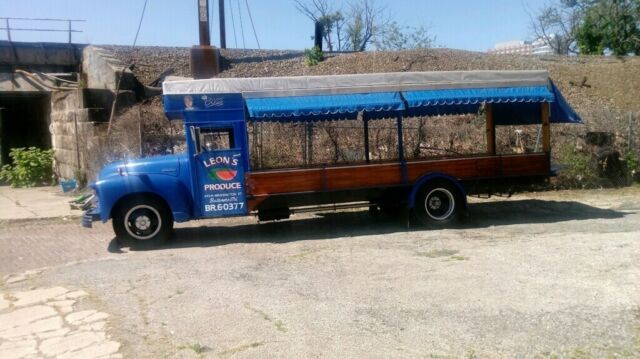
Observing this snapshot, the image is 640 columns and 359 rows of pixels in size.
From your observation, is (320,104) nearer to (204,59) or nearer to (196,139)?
(196,139)

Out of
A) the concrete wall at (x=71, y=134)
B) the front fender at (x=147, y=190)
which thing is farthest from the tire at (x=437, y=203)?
the concrete wall at (x=71, y=134)

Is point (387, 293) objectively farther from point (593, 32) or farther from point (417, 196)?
point (593, 32)

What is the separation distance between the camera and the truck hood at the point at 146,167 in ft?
32.3

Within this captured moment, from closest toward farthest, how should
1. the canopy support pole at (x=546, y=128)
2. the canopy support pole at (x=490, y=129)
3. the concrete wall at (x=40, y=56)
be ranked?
the canopy support pole at (x=546, y=128)
the canopy support pole at (x=490, y=129)
the concrete wall at (x=40, y=56)

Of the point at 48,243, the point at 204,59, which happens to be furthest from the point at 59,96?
the point at 48,243

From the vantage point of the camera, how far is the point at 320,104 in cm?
1026

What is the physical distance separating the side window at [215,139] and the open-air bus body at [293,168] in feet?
0.05

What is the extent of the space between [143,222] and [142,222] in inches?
0.6

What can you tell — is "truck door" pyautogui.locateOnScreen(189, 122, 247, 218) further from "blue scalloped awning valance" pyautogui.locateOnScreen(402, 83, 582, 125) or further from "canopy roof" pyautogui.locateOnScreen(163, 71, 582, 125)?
"blue scalloped awning valance" pyautogui.locateOnScreen(402, 83, 582, 125)

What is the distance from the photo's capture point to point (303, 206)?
34.9ft

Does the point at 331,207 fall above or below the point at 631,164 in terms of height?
below

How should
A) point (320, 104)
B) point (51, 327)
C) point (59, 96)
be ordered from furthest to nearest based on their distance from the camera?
point (59, 96) < point (320, 104) < point (51, 327)

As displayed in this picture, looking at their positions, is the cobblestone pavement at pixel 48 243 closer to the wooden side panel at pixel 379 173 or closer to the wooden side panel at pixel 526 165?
the wooden side panel at pixel 379 173

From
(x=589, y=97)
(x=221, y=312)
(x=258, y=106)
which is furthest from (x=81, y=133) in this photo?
(x=589, y=97)
